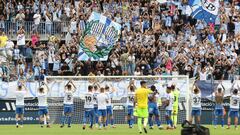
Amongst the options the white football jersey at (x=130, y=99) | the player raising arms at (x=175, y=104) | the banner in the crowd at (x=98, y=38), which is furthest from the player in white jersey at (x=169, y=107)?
the banner in the crowd at (x=98, y=38)

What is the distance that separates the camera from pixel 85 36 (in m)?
50.6

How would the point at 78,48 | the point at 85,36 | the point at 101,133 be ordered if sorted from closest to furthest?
the point at 101,133, the point at 85,36, the point at 78,48

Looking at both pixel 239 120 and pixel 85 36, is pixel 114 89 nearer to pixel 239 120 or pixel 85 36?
pixel 85 36

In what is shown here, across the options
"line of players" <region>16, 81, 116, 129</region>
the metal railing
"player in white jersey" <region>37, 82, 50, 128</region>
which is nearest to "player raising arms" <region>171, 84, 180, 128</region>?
"line of players" <region>16, 81, 116, 129</region>

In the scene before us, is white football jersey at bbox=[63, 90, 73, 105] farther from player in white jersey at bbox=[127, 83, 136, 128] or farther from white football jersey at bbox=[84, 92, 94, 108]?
player in white jersey at bbox=[127, 83, 136, 128]

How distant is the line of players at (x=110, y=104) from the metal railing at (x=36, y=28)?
32.7 ft

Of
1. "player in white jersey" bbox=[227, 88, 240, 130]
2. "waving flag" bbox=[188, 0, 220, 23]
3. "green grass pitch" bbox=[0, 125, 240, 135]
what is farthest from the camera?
"waving flag" bbox=[188, 0, 220, 23]

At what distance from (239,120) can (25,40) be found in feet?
48.0

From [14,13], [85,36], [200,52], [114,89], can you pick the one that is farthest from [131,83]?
[14,13]

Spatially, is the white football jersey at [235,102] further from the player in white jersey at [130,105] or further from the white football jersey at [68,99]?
the white football jersey at [68,99]

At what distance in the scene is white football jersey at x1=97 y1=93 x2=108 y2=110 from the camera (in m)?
45.1

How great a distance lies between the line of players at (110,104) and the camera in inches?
1781

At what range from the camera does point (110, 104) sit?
46188 mm

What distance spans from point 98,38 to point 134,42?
5514 millimetres
